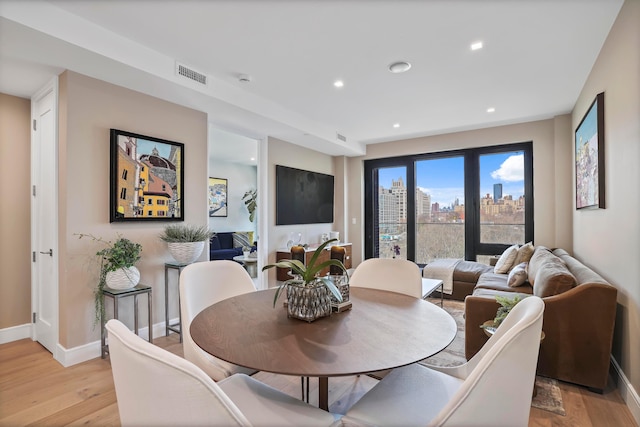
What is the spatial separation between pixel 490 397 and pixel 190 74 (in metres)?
3.13

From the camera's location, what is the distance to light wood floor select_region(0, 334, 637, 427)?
185 cm

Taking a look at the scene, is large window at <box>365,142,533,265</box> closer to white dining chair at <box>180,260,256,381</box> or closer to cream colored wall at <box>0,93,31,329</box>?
white dining chair at <box>180,260,256,381</box>

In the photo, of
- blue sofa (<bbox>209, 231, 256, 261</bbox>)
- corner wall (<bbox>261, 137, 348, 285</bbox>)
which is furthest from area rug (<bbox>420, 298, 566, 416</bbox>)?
blue sofa (<bbox>209, 231, 256, 261</bbox>)

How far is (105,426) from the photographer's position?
5.88ft

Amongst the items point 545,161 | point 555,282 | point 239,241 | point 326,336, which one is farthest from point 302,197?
point 326,336

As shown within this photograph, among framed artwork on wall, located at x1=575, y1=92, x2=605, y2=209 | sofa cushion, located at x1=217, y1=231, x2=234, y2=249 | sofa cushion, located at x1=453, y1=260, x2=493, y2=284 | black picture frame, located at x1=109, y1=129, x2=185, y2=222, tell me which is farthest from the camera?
sofa cushion, located at x1=217, y1=231, x2=234, y2=249

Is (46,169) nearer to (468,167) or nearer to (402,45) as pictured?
(402,45)

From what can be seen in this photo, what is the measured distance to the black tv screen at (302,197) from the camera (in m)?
4.96

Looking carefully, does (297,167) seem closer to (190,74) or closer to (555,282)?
(190,74)

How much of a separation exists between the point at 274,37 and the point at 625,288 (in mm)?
2986

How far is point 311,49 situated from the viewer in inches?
102

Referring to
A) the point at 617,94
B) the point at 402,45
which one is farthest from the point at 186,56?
the point at 617,94

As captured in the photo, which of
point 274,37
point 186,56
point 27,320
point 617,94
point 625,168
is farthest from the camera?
point 27,320

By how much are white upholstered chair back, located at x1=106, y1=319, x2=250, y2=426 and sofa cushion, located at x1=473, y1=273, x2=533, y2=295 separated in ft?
9.66
